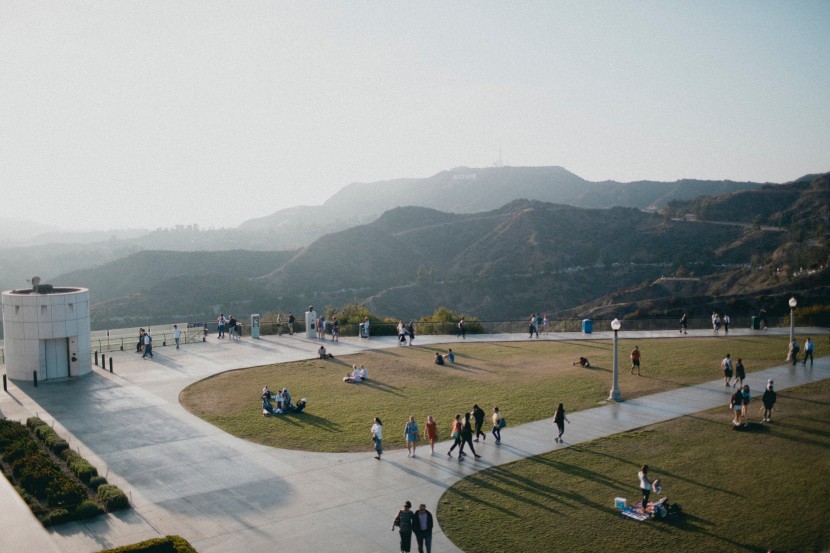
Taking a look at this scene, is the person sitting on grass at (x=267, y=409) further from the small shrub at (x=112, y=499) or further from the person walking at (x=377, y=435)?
the small shrub at (x=112, y=499)

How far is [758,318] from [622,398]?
58.1 ft

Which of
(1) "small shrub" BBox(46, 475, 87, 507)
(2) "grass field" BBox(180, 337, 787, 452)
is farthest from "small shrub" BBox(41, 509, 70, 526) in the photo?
(2) "grass field" BBox(180, 337, 787, 452)

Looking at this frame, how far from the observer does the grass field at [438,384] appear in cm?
2027

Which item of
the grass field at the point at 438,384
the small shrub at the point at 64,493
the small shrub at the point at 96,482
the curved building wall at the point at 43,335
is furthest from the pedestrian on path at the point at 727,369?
the curved building wall at the point at 43,335

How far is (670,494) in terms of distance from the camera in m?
14.5

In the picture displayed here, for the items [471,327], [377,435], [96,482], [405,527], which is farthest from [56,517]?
[471,327]

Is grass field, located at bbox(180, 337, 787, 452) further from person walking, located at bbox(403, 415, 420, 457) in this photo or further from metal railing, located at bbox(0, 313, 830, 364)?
metal railing, located at bbox(0, 313, 830, 364)

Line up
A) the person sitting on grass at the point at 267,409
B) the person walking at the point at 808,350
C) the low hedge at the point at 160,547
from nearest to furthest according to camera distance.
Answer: the low hedge at the point at 160,547, the person sitting on grass at the point at 267,409, the person walking at the point at 808,350

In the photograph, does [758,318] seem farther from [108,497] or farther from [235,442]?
[108,497]

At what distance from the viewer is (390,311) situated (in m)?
95.5

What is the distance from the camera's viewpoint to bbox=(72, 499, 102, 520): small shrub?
43.9 feet

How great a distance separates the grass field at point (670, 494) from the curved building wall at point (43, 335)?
63.5 ft

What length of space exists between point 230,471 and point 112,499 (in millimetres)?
3087

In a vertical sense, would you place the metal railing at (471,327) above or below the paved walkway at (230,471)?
above
